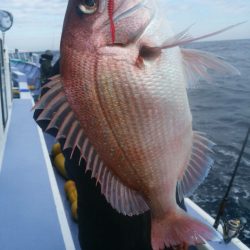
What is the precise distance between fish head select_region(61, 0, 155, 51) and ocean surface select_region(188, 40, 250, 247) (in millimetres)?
207

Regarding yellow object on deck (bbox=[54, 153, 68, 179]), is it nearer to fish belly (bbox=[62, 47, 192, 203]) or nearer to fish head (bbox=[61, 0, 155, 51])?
fish belly (bbox=[62, 47, 192, 203])

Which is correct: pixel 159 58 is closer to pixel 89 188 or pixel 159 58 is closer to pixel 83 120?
pixel 83 120

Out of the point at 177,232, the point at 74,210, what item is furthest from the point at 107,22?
the point at 74,210

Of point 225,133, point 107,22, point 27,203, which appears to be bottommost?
point 225,133

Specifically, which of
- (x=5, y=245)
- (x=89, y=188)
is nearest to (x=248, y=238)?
(x=5, y=245)

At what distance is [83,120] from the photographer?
3.00 feet

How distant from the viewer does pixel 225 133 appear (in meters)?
8.35

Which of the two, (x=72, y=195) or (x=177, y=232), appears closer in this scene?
(x=177, y=232)

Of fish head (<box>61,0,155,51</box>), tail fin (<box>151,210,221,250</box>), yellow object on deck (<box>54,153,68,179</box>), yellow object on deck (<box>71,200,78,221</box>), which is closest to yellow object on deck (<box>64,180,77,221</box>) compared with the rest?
yellow object on deck (<box>71,200,78,221</box>)

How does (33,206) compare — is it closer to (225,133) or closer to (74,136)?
(74,136)

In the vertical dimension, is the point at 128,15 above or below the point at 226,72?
above

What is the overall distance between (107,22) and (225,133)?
792 cm

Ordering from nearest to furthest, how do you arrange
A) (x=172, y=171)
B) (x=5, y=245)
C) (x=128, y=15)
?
1. (x=128, y=15)
2. (x=172, y=171)
3. (x=5, y=245)

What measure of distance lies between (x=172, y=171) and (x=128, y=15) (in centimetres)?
46
